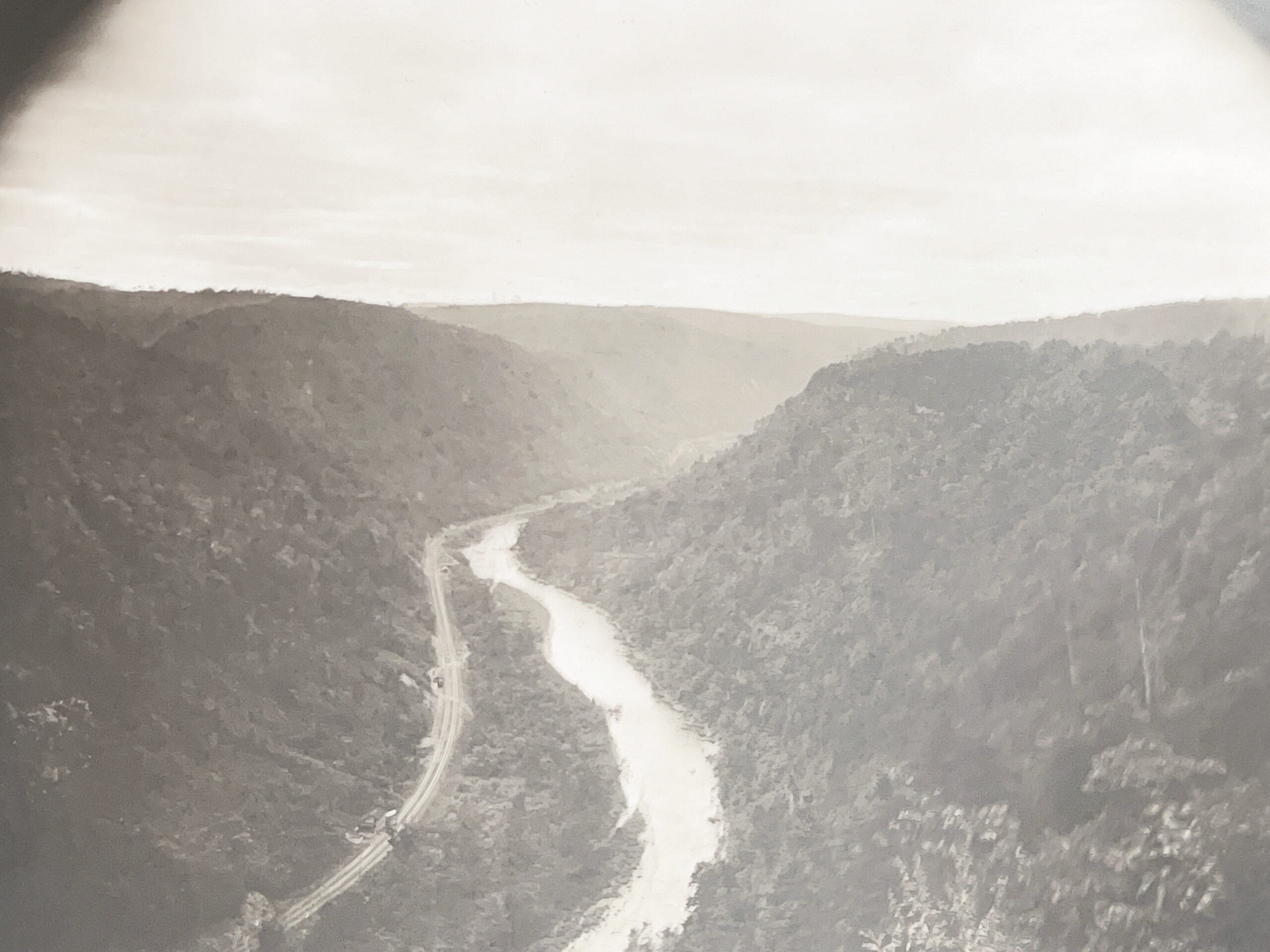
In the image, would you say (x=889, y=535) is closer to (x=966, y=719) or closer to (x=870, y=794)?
(x=966, y=719)

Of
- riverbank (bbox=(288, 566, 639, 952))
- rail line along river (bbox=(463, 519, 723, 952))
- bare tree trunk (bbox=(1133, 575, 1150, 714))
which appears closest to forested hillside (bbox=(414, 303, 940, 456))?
rail line along river (bbox=(463, 519, 723, 952))

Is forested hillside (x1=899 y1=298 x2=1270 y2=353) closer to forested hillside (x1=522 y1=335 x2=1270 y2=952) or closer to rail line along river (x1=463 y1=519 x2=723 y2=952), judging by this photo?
forested hillside (x1=522 y1=335 x2=1270 y2=952)

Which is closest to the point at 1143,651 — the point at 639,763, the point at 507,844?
the point at 639,763

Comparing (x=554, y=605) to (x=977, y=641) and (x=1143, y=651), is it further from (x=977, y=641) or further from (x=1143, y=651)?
(x=1143, y=651)

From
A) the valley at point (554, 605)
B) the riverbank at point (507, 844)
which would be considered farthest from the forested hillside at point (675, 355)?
the riverbank at point (507, 844)

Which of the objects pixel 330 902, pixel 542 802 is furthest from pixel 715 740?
pixel 330 902

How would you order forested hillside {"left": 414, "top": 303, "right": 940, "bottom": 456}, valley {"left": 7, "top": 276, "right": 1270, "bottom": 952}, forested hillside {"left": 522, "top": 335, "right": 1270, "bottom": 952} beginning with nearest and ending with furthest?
forested hillside {"left": 522, "top": 335, "right": 1270, "bottom": 952} → valley {"left": 7, "top": 276, "right": 1270, "bottom": 952} → forested hillside {"left": 414, "top": 303, "right": 940, "bottom": 456}
